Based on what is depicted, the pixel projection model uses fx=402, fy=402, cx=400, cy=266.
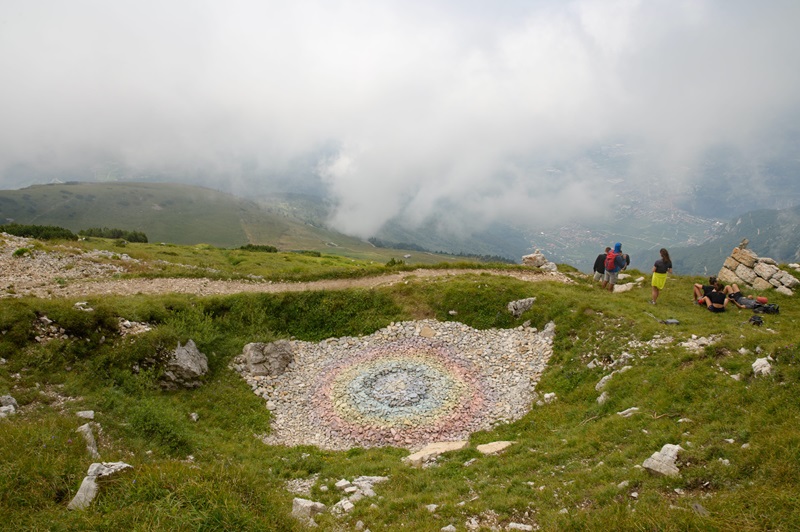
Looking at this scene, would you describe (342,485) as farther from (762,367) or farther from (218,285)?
(218,285)

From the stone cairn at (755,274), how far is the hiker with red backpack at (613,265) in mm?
7541

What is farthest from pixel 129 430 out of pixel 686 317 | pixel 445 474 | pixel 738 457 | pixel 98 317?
pixel 686 317

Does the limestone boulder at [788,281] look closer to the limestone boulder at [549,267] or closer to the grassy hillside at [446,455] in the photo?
the grassy hillside at [446,455]

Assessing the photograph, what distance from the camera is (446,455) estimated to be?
15.2 m

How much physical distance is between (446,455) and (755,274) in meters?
28.2

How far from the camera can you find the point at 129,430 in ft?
47.4

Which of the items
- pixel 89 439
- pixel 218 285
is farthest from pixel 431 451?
pixel 218 285

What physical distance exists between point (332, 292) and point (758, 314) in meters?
26.8

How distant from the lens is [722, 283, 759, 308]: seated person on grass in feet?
79.9

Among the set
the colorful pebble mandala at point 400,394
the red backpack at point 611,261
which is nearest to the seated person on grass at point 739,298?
the red backpack at point 611,261

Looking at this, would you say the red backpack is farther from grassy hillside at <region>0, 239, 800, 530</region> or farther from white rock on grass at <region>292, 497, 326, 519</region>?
white rock on grass at <region>292, 497, 326, 519</region>

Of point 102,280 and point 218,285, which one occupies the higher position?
point 218,285

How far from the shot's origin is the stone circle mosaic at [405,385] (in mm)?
18438

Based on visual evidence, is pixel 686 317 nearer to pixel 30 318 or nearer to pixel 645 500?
pixel 645 500
